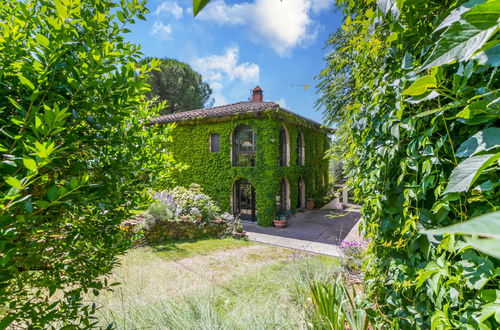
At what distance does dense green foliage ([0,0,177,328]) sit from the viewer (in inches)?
40.2

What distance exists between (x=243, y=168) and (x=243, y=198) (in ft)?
6.10

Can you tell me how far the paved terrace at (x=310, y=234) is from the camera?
7736 millimetres

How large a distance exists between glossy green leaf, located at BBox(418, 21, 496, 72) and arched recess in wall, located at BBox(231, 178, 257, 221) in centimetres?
1148

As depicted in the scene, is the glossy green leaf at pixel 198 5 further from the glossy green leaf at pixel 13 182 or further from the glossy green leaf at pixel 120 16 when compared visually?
the glossy green leaf at pixel 120 16

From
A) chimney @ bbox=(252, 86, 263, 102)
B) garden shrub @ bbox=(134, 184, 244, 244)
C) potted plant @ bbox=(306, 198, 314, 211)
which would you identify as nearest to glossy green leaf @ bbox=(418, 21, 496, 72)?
garden shrub @ bbox=(134, 184, 244, 244)

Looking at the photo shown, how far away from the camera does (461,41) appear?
510 millimetres

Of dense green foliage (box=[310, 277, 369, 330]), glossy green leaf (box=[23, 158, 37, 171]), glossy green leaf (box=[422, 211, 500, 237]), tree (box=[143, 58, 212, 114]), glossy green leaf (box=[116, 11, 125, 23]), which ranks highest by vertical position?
tree (box=[143, 58, 212, 114])

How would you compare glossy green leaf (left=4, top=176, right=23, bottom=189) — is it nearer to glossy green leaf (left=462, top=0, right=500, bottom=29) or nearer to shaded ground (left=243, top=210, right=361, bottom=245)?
glossy green leaf (left=462, top=0, right=500, bottom=29)

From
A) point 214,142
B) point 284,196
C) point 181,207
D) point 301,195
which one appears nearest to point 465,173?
point 181,207

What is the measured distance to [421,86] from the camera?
846mm

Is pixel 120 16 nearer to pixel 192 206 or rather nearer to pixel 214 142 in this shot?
pixel 192 206

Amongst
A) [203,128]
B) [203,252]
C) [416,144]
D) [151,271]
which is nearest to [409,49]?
[416,144]

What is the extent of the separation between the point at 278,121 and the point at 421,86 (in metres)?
10.5

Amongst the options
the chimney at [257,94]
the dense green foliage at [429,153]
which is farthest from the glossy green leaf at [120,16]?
the chimney at [257,94]
